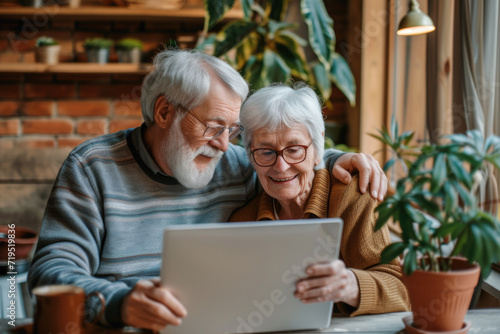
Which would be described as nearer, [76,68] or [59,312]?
[59,312]

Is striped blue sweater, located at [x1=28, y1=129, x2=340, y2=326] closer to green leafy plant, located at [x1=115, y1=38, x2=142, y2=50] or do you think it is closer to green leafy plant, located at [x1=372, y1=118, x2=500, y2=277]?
green leafy plant, located at [x1=372, y1=118, x2=500, y2=277]

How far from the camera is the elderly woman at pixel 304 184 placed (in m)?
1.33

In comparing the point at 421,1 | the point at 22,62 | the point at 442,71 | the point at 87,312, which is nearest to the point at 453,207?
the point at 87,312

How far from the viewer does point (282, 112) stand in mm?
1450

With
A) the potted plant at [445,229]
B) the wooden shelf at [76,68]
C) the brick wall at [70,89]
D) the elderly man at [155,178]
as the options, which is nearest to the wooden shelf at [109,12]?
the brick wall at [70,89]

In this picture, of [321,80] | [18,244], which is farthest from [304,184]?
[321,80]

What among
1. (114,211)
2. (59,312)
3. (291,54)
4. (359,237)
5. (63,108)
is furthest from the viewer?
(63,108)

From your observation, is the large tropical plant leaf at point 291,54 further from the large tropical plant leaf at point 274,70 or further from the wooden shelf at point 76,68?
the wooden shelf at point 76,68

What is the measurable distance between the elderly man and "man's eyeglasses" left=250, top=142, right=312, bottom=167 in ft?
0.40

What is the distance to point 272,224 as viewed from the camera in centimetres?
99

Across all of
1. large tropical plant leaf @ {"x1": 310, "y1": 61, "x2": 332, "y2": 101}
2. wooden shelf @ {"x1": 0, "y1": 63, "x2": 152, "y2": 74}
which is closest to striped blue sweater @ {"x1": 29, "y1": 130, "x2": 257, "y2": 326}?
large tropical plant leaf @ {"x1": 310, "y1": 61, "x2": 332, "y2": 101}

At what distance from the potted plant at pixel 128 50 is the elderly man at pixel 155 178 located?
1325 mm

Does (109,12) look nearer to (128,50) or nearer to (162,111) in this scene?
(128,50)

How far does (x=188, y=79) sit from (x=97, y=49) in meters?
1.55
